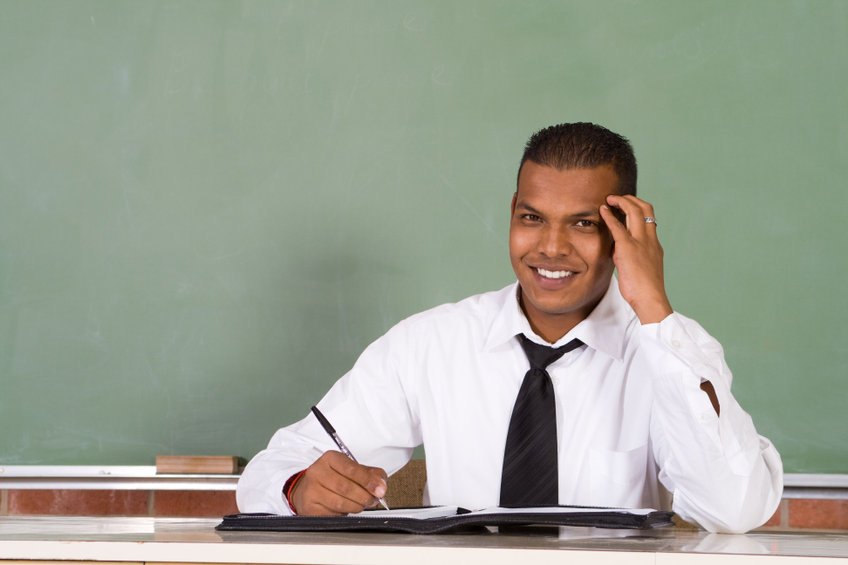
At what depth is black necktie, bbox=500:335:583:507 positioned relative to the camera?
1.49 meters

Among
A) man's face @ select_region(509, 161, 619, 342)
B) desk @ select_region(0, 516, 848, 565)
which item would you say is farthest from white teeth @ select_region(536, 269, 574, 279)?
desk @ select_region(0, 516, 848, 565)

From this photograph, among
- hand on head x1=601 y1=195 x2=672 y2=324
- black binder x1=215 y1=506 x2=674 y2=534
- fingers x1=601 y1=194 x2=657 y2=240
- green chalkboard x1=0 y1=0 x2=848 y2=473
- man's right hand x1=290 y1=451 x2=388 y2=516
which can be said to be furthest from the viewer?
green chalkboard x1=0 y1=0 x2=848 y2=473

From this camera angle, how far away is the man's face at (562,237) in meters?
1.55

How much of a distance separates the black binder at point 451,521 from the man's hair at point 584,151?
694 mm

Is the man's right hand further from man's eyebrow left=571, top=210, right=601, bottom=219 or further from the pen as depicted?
man's eyebrow left=571, top=210, right=601, bottom=219

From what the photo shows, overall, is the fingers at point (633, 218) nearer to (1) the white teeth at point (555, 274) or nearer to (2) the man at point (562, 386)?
(2) the man at point (562, 386)

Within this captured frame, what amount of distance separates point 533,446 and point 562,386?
0.47ft

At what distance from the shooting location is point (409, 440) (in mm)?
1724

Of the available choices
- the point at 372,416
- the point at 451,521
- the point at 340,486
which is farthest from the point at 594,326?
the point at 451,521

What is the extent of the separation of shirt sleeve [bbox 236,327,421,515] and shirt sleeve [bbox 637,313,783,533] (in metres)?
0.54

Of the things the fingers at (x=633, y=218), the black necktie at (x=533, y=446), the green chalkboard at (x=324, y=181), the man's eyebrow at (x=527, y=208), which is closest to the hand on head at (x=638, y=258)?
the fingers at (x=633, y=218)

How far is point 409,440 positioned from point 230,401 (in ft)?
1.88

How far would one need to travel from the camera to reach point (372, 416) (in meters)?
1.68

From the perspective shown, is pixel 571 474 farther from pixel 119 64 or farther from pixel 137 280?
pixel 119 64
